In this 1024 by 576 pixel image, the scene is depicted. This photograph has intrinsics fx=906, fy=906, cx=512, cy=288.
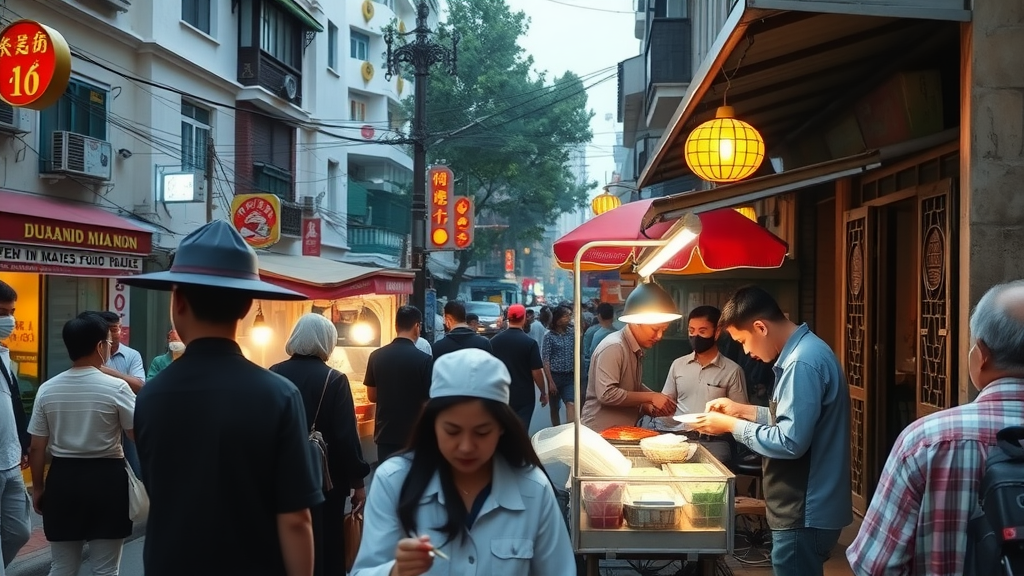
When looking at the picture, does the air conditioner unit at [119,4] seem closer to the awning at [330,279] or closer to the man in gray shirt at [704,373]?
the awning at [330,279]

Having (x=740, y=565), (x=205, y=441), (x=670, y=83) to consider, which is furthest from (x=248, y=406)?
(x=670, y=83)

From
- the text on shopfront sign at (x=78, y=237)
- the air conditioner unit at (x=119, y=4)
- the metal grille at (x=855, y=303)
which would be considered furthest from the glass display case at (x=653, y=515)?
the air conditioner unit at (x=119, y=4)

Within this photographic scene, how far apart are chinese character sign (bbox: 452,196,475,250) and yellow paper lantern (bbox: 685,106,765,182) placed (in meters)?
14.1

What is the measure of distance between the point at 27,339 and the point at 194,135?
7091 mm

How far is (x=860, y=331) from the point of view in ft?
26.1

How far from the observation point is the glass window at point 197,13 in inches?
695

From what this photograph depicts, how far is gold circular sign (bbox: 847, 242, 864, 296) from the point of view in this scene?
7852mm

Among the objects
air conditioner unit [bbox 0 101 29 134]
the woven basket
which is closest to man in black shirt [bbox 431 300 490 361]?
the woven basket

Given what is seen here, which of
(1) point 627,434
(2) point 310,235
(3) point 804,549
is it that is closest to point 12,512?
(1) point 627,434

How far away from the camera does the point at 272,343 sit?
12.0m

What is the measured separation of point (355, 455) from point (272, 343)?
22.3ft

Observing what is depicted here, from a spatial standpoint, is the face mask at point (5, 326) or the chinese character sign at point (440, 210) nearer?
the face mask at point (5, 326)

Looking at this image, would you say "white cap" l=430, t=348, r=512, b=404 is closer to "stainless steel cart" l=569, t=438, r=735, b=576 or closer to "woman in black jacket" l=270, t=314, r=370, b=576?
"stainless steel cart" l=569, t=438, r=735, b=576

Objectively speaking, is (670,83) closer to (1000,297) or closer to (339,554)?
(339,554)
